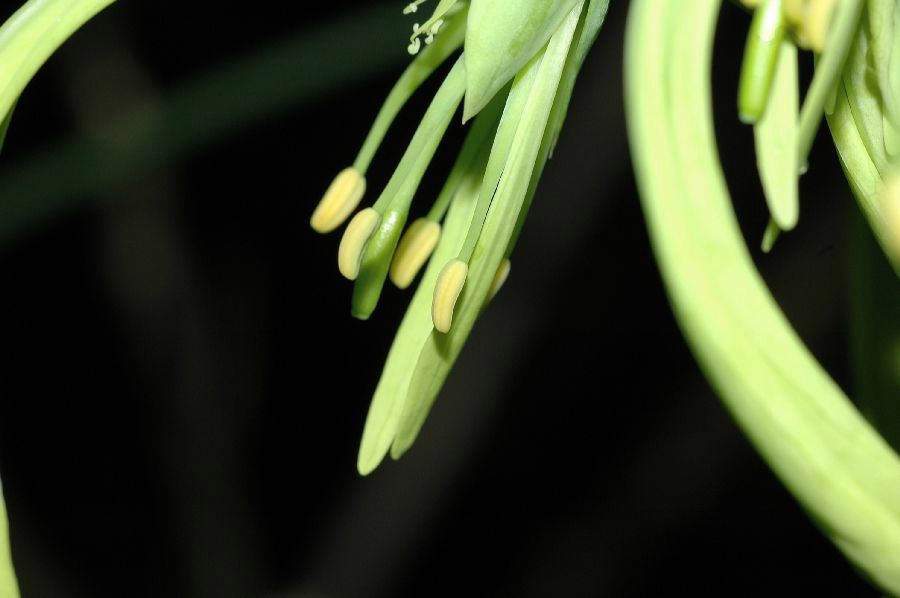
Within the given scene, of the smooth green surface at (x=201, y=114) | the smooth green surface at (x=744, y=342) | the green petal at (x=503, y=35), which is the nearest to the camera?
the smooth green surface at (x=744, y=342)

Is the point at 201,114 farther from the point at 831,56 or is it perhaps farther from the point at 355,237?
the point at 831,56

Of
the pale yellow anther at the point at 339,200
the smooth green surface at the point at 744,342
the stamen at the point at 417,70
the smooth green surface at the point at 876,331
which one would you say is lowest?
the smooth green surface at the point at 876,331

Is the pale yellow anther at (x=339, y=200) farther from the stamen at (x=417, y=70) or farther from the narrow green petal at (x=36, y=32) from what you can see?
the narrow green petal at (x=36, y=32)

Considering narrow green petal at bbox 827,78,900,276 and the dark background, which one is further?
the dark background

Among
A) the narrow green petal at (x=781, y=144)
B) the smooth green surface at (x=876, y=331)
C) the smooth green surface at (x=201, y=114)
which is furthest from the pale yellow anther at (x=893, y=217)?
the smooth green surface at (x=201, y=114)

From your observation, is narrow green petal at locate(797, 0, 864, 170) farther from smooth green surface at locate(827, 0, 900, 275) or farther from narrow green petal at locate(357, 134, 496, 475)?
narrow green petal at locate(357, 134, 496, 475)

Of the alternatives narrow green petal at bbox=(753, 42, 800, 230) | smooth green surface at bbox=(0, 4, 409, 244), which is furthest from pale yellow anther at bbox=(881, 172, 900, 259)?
smooth green surface at bbox=(0, 4, 409, 244)
